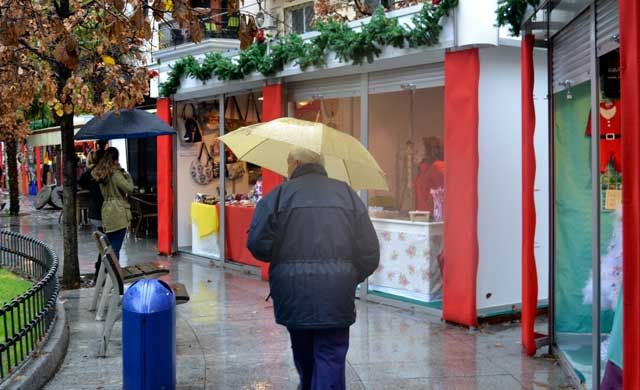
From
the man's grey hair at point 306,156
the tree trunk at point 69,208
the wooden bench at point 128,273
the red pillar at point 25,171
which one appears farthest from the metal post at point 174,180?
the red pillar at point 25,171

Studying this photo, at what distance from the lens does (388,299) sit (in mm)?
8672

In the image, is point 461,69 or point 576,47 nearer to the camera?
point 576,47

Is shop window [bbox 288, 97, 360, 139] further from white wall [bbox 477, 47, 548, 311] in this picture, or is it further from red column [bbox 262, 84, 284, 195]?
white wall [bbox 477, 47, 548, 311]

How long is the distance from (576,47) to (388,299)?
160 inches

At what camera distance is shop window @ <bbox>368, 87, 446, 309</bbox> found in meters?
8.32

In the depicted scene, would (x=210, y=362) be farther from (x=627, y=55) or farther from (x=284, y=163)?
(x=627, y=55)

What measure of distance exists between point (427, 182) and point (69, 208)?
4.78m

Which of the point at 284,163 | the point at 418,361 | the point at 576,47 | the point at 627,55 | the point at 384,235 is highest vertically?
the point at 576,47

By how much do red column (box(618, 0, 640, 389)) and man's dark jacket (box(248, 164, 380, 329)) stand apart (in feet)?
4.84

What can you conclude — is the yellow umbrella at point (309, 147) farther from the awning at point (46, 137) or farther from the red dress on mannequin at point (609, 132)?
the awning at point (46, 137)

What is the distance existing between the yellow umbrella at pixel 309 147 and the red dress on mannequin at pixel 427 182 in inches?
115

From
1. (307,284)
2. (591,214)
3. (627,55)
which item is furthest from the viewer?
(591,214)

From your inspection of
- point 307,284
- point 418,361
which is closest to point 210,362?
point 418,361

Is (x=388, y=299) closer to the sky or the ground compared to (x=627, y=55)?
closer to the ground
